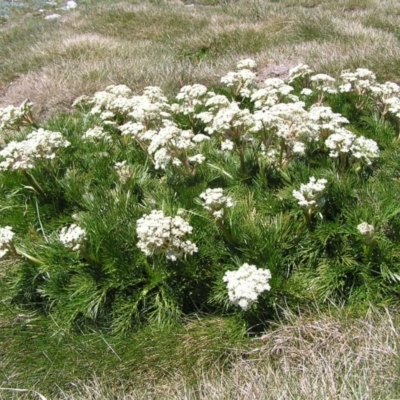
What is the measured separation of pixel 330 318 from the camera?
9.58 feet

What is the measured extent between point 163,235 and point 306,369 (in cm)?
119

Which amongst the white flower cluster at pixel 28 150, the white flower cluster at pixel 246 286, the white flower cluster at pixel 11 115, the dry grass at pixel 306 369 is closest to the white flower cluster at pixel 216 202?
the white flower cluster at pixel 246 286

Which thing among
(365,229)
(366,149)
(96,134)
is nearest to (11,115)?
(96,134)

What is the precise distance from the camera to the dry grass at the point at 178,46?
674cm

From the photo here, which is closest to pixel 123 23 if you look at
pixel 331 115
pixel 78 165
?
pixel 78 165

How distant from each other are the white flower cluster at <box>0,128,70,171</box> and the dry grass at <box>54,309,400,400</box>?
1.82 m

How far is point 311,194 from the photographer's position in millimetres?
3029

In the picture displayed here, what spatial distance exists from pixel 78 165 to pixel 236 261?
2.14 m

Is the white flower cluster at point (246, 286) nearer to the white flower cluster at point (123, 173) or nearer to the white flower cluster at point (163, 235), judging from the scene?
the white flower cluster at point (163, 235)

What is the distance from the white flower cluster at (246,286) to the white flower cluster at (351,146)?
1259mm

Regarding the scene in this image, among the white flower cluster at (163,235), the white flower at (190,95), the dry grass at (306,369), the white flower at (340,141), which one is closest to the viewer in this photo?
the dry grass at (306,369)

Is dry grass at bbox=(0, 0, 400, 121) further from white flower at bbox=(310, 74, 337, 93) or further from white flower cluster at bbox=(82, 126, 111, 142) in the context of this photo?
white flower cluster at bbox=(82, 126, 111, 142)

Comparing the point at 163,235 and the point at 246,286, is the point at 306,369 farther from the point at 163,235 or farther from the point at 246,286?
the point at 163,235

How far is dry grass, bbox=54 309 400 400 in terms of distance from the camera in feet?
7.89
